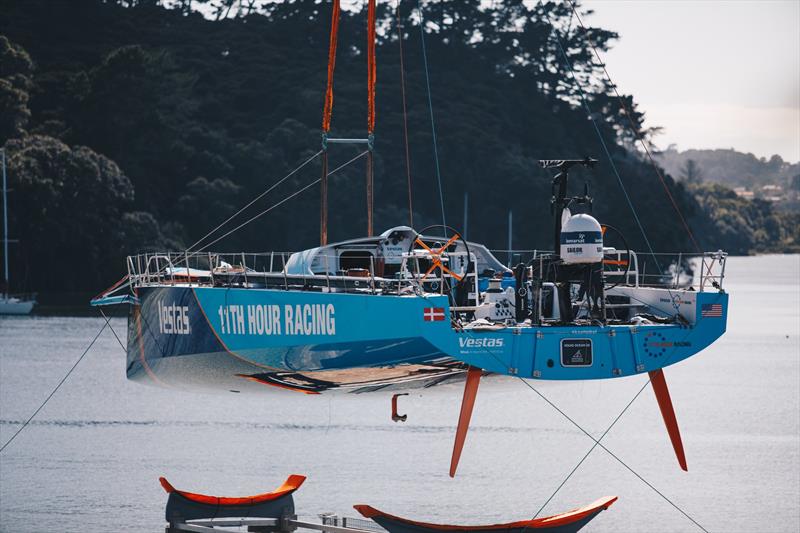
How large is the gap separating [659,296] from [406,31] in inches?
3455

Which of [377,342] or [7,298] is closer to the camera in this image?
[377,342]

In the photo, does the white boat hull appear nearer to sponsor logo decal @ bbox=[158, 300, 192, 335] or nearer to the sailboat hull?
sponsor logo decal @ bbox=[158, 300, 192, 335]

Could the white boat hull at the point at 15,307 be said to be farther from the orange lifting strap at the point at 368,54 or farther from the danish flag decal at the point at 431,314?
the danish flag decal at the point at 431,314

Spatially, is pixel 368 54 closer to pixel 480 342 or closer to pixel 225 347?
pixel 225 347

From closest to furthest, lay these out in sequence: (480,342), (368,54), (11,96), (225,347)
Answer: (480,342), (225,347), (368,54), (11,96)

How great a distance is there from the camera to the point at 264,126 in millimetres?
92250

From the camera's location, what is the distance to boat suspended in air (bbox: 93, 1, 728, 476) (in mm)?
16766

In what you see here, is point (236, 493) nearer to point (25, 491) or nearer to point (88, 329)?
point (25, 491)

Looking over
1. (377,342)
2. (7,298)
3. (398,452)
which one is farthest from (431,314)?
(7,298)

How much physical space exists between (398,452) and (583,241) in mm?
17120

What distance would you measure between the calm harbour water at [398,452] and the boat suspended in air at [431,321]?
5.60 ft

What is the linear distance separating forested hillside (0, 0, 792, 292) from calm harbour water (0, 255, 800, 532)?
23.9 m

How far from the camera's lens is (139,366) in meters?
22.5

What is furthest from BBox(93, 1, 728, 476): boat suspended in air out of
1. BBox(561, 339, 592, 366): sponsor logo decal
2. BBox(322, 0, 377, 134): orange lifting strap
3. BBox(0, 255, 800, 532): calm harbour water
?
BBox(322, 0, 377, 134): orange lifting strap
